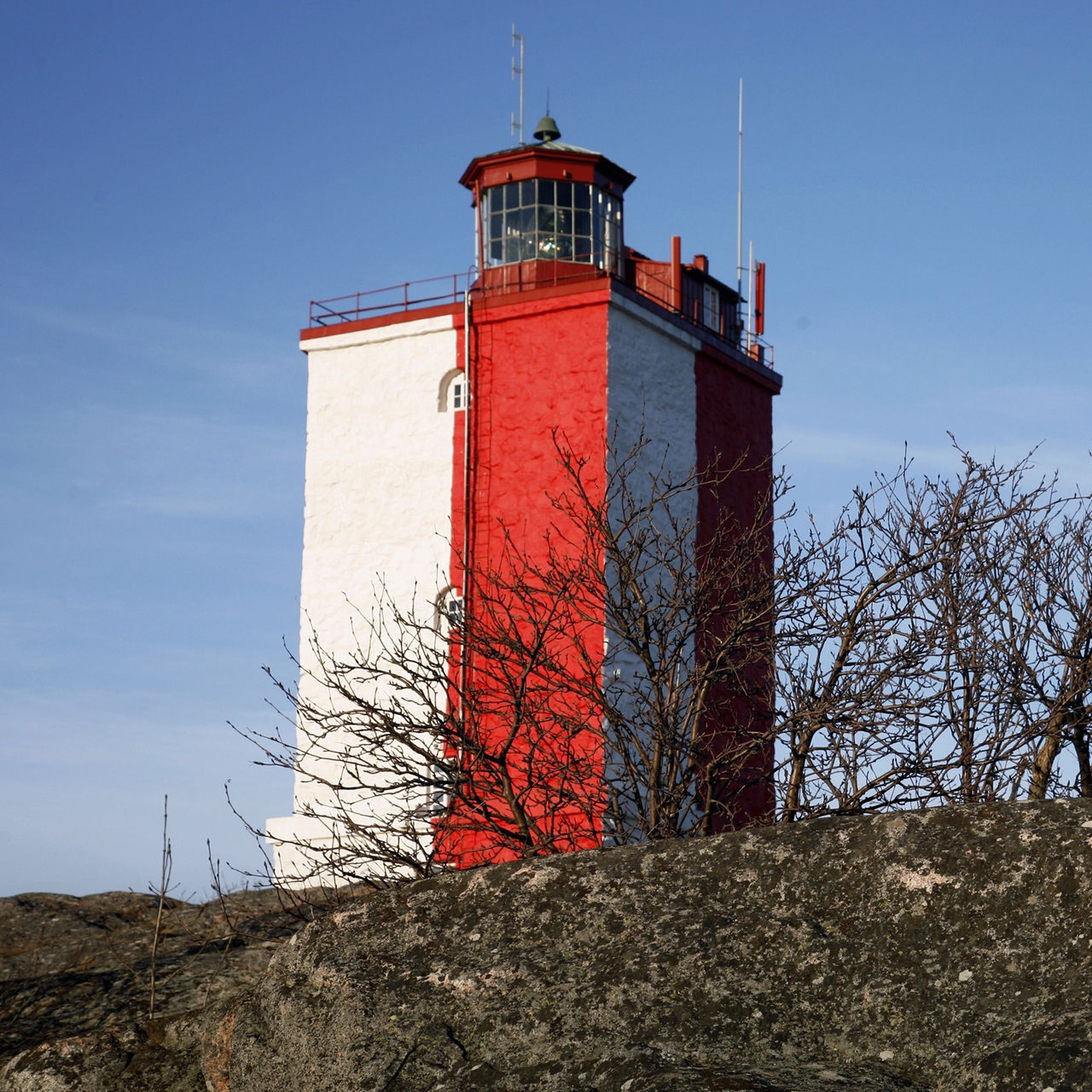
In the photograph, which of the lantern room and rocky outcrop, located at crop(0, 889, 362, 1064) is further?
the lantern room

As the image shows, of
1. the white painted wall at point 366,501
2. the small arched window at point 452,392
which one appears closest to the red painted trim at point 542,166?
the white painted wall at point 366,501

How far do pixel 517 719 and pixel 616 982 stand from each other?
7.22 meters

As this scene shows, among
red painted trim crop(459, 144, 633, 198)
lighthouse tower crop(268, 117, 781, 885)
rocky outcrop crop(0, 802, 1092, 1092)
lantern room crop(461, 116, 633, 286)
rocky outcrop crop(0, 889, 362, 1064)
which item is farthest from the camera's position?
Answer: red painted trim crop(459, 144, 633, 198)

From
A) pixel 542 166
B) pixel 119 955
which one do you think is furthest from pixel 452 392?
pixel 119 955

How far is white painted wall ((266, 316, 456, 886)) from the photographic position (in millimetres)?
24938

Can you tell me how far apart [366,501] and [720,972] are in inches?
853

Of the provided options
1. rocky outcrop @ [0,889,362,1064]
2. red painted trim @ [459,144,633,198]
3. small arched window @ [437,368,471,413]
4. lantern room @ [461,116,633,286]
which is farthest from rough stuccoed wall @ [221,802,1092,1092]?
red painted trim @ [459,144,633,198]

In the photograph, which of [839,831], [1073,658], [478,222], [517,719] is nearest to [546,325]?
[478,222]

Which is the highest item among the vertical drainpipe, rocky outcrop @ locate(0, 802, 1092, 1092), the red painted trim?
the red painted trim

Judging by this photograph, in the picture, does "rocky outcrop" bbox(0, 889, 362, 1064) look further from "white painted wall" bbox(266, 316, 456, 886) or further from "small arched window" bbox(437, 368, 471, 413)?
"small arched window" bbox(437, 368, 471, 413)

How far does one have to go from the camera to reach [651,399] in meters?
24.9

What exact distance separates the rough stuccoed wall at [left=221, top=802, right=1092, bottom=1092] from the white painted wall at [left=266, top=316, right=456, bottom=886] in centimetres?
1964

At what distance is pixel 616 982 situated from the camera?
14.2ft

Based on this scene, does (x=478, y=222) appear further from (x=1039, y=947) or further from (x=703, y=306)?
(x=1039, y=947)
